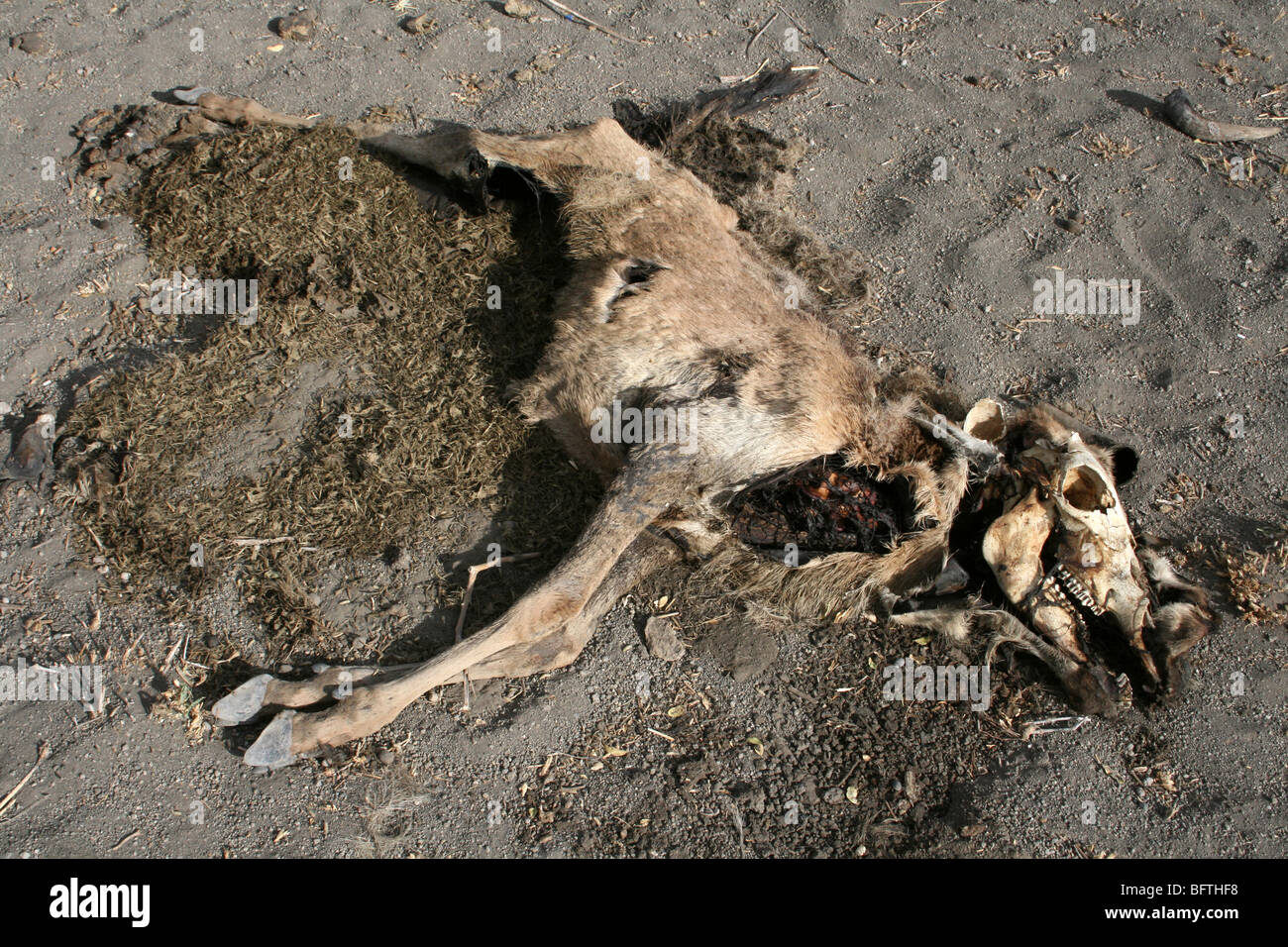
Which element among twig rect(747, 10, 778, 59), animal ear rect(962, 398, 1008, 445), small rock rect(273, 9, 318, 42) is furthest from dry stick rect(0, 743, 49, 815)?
twig rect(747, 10, 778, 59)

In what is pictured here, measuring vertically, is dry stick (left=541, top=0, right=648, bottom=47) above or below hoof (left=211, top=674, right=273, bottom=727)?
above

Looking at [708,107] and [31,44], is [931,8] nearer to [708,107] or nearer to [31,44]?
[708,107]

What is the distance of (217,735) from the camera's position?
3.28 m

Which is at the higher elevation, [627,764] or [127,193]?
[127,193]

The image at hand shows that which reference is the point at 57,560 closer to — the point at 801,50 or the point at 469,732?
the point at 469,732

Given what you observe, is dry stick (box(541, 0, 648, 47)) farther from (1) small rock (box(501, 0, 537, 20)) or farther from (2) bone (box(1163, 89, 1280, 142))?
(2) bone (box(1163, 89, 1280, 142))

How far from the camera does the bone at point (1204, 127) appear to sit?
5.45m

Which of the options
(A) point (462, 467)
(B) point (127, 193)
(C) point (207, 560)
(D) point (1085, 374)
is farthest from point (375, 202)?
(D) point (1085, 374)

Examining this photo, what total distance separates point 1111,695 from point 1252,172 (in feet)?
12.5

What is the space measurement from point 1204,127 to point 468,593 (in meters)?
5.44

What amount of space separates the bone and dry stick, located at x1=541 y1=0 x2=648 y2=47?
3.48 metres

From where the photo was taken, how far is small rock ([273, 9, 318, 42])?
17.3 feet

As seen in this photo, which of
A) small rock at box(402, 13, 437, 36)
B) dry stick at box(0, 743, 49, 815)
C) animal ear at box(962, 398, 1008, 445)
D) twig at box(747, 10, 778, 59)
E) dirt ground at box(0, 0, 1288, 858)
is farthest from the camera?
twig at box(747, 10, 778, 59)

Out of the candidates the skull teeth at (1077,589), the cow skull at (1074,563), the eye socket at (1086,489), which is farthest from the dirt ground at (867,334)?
the eye socket at (1086,489)
